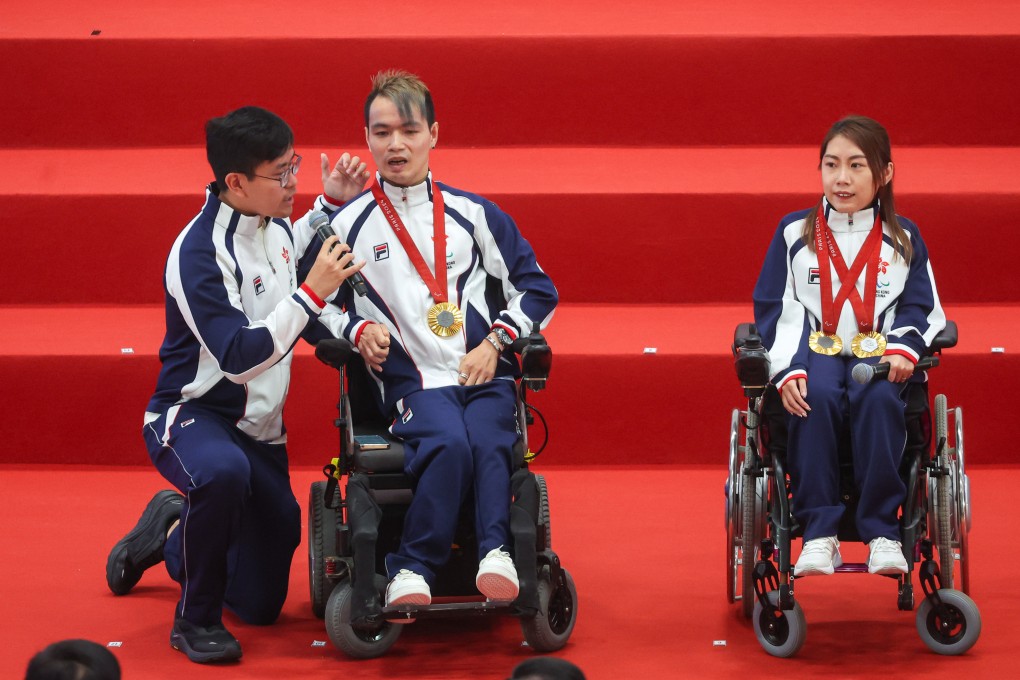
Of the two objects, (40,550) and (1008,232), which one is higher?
(1008,232)

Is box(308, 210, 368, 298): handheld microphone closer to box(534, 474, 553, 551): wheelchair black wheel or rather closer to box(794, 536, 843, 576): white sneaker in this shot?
box(534, 474, 553, 551): wheelchair black wheel

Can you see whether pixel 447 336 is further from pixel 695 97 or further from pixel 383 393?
pixel 695 97

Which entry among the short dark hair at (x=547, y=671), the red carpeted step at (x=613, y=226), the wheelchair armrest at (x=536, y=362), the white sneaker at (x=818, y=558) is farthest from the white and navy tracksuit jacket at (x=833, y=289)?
the red carpeted step at (x=613, y=226)

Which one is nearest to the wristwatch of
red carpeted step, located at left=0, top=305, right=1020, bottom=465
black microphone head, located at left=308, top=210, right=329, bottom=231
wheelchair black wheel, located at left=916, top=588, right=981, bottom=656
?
black microphone head, located at left=308, top=210, right=329, bottom=231

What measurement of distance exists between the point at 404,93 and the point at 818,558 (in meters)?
1.25

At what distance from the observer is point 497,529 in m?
2.67

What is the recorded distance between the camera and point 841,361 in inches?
113

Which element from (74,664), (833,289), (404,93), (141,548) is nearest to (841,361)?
(833,289)

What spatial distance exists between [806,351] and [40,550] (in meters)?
1.86

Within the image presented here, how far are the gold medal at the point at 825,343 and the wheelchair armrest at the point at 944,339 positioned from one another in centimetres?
18

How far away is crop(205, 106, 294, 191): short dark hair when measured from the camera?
284 centimetres

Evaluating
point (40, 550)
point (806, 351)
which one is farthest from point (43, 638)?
point (806, 351)

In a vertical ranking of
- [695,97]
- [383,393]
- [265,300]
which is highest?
[695,97]

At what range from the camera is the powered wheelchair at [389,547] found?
266 centimetres
